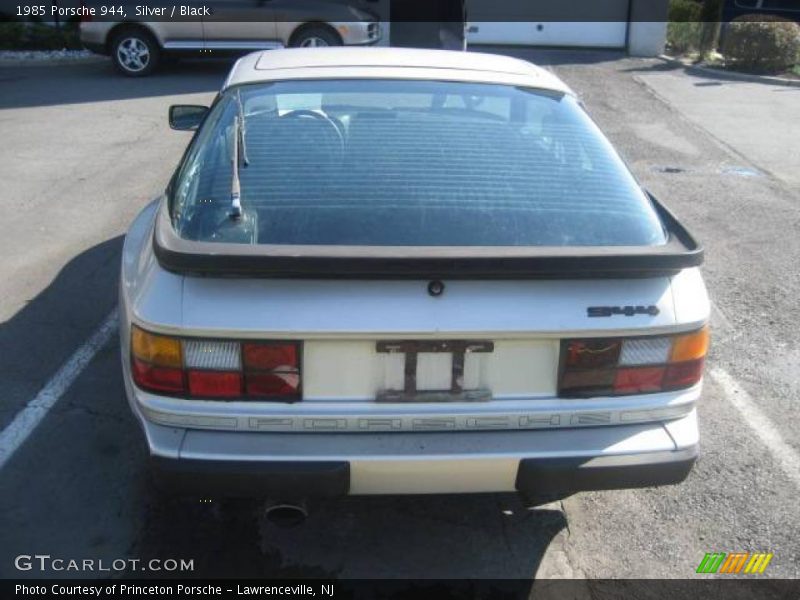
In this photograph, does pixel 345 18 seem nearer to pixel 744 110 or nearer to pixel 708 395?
pixel 744 110

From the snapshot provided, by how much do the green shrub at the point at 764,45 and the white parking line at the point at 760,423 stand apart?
13615 mm

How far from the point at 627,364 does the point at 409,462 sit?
2.51 feet

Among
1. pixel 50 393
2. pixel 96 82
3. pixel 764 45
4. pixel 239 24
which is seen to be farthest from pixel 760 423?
pixel 764 45

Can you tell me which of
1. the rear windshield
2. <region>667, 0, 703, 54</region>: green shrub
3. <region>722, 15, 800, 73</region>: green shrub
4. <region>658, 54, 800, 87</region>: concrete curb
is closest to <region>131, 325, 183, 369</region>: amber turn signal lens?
the rear windshield

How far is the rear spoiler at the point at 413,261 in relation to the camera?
7.98 ft

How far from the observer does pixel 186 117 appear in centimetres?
445

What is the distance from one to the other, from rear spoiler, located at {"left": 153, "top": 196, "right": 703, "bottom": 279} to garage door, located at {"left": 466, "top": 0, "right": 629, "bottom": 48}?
1654 cm

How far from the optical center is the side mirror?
4426 millimetres

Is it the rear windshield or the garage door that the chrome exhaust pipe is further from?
the garage door

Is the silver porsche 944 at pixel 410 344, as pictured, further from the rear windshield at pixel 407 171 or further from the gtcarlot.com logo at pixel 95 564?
the gtcarlot.com logo at pixel 95 564

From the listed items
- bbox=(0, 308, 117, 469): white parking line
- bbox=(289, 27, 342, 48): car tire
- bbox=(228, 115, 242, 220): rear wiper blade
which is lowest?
bbox=(0, 308, 117, 469): white parking line

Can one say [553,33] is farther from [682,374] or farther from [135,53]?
[682,374]

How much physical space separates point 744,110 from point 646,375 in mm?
11400

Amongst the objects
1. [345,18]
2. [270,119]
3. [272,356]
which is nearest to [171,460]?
[272,356]
